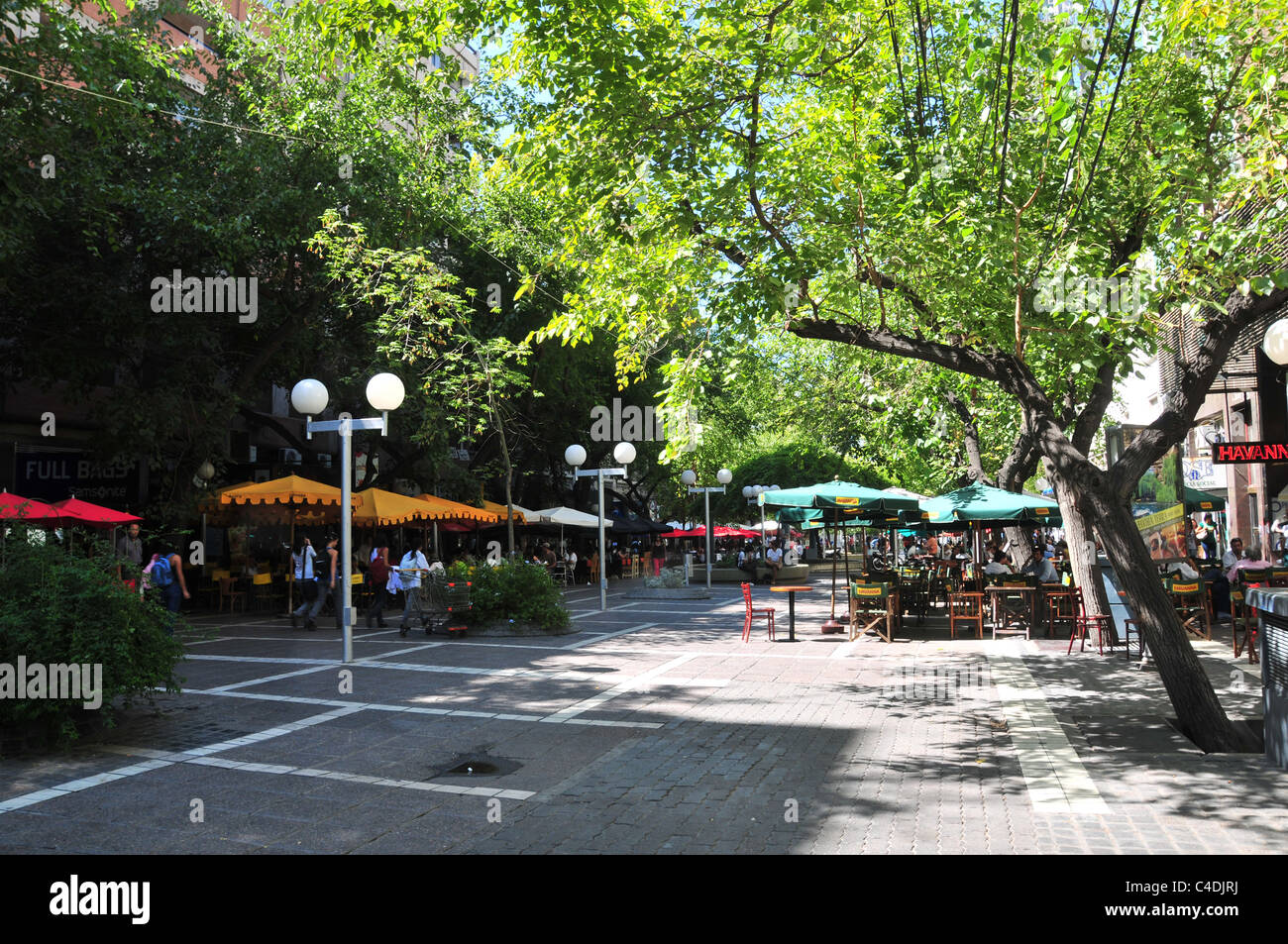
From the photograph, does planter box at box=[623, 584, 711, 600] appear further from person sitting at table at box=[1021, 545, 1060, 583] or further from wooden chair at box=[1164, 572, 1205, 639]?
wooden chair at box=[1164, 572, 1205, 639]

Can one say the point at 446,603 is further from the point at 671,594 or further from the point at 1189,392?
the point at 1189,392

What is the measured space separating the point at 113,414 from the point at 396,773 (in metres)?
14.4

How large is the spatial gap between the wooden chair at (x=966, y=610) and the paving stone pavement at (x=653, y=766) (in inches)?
108

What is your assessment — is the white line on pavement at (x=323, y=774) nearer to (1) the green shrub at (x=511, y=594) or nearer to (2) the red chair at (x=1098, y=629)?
(1) the green shrub at (x=511, y=594)

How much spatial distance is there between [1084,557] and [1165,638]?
4.03m

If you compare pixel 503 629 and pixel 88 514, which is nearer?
pixel 503 629

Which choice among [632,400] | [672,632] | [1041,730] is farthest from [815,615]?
[632,400]

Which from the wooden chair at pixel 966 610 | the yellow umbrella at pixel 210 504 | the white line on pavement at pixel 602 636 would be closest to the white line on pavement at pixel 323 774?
the white line on pavement at pixel 602 636

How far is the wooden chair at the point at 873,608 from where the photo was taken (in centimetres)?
1450

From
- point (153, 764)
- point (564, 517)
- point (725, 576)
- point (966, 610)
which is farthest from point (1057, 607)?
point (564, 517)

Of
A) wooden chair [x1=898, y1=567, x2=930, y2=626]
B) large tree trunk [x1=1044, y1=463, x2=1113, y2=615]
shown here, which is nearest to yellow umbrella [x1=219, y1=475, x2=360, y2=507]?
wooden chair [x1=898, y1=567, x2=930, y2=626]

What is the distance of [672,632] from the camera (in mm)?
15828

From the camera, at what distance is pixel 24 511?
7.91m

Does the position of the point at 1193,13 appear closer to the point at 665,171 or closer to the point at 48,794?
the point at 665,171
